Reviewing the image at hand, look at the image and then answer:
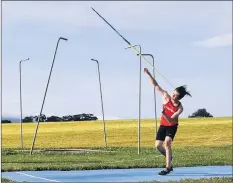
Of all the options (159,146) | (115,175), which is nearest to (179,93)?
(159,146)

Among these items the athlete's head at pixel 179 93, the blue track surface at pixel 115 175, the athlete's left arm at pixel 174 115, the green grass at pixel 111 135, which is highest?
the athlete's head at pixel 179 93

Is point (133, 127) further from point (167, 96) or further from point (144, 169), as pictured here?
point (167, 96)

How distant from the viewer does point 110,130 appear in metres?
40.6

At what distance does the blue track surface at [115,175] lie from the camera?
1268 cm

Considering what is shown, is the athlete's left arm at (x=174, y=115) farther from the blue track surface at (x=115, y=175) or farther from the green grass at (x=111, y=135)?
the green grass at (x=111, y=135)

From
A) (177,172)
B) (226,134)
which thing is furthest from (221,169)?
(226,134)

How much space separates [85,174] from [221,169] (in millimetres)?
4197

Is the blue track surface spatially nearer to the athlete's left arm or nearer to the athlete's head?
the athlete's left arm

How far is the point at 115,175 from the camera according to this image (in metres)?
13.8

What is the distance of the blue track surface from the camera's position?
12680mm

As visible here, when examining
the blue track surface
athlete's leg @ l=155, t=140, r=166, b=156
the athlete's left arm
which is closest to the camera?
the athlete's left arm

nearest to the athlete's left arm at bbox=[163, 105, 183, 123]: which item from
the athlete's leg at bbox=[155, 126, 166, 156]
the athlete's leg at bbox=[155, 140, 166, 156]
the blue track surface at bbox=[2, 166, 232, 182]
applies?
the athlete's leg at bbox=[155, 126, 166, 156]

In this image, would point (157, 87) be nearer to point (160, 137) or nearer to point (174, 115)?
point (174, 115)

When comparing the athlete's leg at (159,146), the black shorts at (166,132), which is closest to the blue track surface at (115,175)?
the athlete's leg at (159,146)
